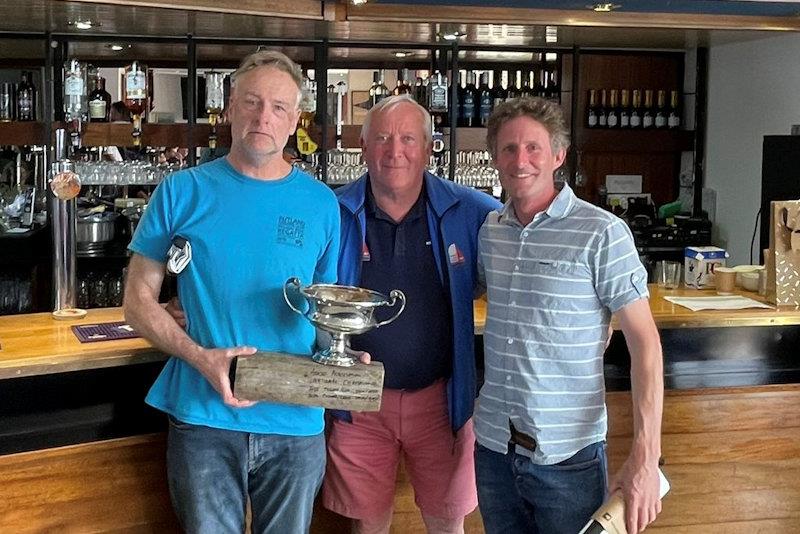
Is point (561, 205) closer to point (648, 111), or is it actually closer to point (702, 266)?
point (702, 266)

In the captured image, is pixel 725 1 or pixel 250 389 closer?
pixel 250 389

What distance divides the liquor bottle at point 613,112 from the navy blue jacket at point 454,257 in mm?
4500

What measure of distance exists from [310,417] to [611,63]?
17.5ft

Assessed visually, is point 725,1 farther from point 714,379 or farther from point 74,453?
point 74,453

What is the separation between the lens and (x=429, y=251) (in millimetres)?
2605

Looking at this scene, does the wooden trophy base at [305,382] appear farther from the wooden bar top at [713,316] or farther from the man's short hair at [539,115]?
the wooden bar top at [713,316]

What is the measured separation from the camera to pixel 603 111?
6.89 meters

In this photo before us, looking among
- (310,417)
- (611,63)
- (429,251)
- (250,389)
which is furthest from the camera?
(611,63)

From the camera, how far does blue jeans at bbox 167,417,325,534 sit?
2.24 meters

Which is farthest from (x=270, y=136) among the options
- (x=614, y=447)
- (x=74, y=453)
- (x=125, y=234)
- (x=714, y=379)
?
(x=125, y=234)

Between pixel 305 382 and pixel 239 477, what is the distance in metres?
0.32

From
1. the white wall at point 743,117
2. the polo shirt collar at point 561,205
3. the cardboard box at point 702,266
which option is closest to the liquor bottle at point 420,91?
the white wall at point 743,117

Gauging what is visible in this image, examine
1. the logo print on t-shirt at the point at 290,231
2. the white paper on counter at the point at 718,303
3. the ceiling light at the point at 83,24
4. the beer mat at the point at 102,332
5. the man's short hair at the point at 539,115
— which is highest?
the ceiling light at the point at 83,24

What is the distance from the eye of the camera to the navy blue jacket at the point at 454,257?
2.58m
